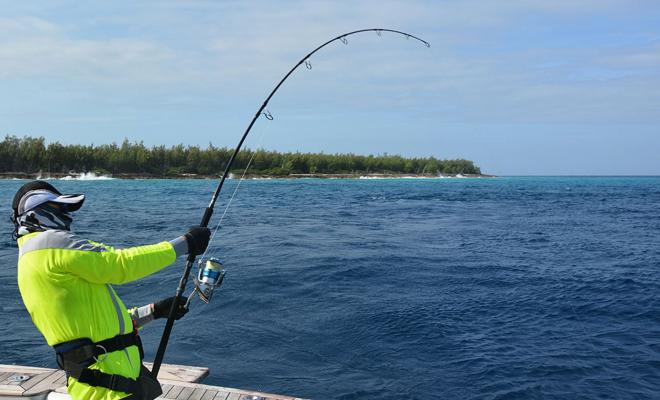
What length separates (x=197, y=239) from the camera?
3340 mm

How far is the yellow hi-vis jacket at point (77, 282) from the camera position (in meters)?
2.81

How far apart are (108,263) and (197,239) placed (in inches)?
23.6

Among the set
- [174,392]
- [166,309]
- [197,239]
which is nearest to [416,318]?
[174,392]

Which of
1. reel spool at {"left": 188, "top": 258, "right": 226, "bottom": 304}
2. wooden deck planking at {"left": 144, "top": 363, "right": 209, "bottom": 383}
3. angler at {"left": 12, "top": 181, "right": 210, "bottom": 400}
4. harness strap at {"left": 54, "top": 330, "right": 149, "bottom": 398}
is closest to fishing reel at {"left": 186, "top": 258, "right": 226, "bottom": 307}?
reel spool at {"left": 188, "top": 258, "right": 226, "bottom": 304}

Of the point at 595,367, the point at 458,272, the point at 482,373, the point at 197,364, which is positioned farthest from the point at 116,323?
the point at 458,272

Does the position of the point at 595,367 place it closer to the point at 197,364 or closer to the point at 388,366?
the point at 388,366

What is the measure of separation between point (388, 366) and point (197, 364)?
2527mm

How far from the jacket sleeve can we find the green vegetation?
6386 cm

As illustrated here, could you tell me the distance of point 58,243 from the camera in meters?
2.82

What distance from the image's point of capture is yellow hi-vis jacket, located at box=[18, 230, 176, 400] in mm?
2811

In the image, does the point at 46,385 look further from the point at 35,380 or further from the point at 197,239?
the point at 197,239

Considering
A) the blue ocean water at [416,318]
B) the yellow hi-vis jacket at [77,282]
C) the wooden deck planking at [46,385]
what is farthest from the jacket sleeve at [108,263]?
the blue ocean water at [416,318]

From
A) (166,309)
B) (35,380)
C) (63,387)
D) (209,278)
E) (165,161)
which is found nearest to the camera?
(166,309)

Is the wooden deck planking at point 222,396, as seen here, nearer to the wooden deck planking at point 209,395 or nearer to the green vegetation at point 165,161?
the wooden deck planking at point 209,395
